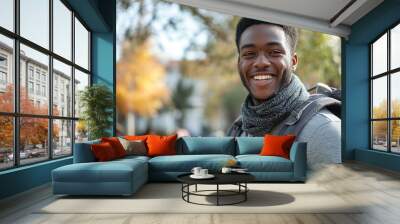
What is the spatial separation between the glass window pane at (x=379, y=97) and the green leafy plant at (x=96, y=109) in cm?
586

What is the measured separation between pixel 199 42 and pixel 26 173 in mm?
5666

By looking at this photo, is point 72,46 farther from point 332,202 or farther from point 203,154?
point 332,202

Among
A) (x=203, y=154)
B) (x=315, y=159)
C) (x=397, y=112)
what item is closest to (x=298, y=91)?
(x=315, y=159)

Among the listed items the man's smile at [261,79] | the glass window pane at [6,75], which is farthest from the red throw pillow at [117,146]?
the man's smile at [261,79]

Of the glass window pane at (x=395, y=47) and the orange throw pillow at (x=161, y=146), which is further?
the glass window pane at (x=395, y=47)

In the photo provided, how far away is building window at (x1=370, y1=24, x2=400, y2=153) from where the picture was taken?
7.70 meters

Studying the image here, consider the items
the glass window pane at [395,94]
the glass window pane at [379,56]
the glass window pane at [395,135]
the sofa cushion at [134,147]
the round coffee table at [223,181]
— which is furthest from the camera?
the glass window pane at [379,56]

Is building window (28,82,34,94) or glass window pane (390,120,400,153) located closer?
building window (28,82,34,94)

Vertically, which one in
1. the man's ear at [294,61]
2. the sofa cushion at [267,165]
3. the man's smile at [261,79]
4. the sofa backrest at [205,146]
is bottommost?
the sofa cushion at [267,165]

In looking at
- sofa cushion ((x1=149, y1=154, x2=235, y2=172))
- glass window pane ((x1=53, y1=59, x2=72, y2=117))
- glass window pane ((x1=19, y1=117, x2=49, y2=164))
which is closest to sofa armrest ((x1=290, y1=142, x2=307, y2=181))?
sofa cushion ((x1=149, y1=154, x2=235, y2=172))

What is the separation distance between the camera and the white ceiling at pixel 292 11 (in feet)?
25.2

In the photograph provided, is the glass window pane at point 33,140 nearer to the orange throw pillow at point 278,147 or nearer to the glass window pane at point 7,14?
the glass window pane at point 7,14

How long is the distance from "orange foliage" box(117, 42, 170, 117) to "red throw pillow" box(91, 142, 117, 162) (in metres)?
3.73

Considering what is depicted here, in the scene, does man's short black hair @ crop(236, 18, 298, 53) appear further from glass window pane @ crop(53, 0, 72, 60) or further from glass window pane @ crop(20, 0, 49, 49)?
glass window pane @ crop(20, 0, 49, 49)
